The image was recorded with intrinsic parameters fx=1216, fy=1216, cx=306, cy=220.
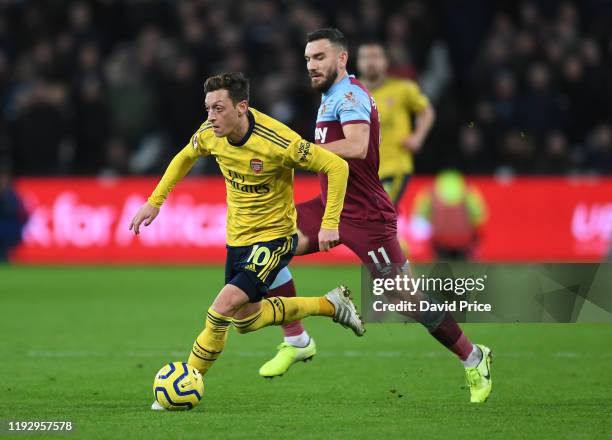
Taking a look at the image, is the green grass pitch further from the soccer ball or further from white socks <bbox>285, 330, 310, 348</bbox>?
white socks <bbox>285, 330, 310, 348</bbox>

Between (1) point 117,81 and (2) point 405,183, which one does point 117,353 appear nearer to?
(2) point 405,183

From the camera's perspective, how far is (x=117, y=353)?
32.9 feet

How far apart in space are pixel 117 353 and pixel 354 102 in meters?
3.35

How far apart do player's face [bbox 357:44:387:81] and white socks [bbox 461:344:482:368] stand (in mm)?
3934

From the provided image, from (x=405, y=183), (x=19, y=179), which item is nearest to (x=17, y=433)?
(x=405, y=183)

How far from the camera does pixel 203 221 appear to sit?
18141 mm

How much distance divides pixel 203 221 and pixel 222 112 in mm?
10924

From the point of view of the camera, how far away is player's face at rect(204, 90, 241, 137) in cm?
729

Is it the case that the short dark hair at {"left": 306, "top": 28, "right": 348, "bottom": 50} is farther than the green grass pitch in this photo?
Yes

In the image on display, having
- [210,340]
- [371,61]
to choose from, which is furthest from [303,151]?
[371,61]

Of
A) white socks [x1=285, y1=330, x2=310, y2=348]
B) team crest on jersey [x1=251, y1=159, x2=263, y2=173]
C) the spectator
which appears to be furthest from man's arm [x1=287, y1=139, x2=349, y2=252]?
the spectator

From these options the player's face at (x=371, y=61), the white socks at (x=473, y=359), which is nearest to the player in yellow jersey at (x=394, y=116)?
the player's face at (x=371, y=61)

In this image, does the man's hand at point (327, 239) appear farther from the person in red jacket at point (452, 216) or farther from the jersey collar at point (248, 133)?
the person in red jacket at point (452, 216)

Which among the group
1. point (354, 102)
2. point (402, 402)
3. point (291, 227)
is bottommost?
point (402, 402)
